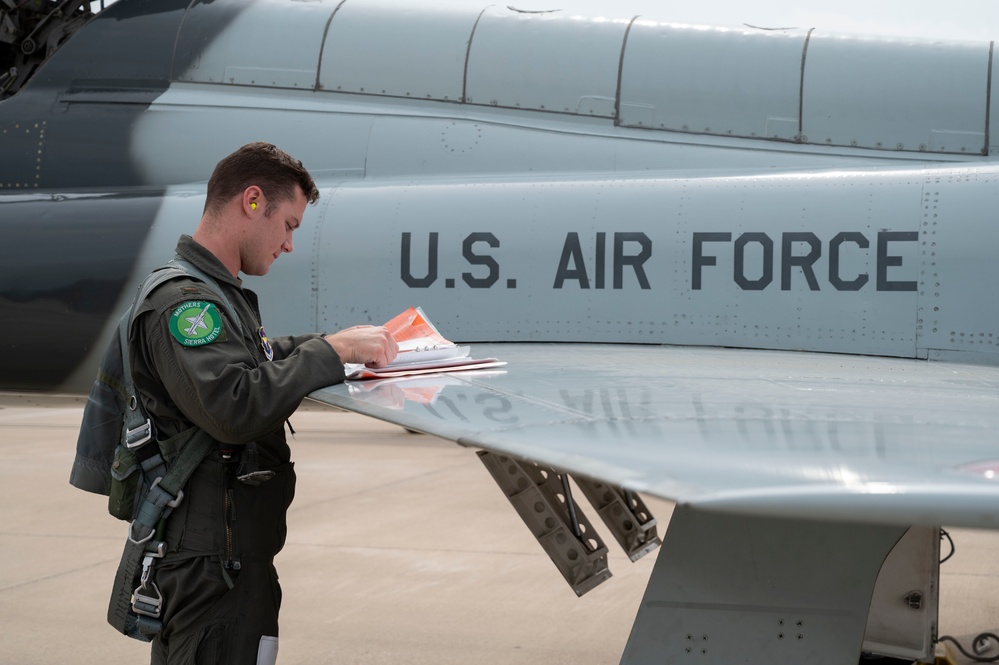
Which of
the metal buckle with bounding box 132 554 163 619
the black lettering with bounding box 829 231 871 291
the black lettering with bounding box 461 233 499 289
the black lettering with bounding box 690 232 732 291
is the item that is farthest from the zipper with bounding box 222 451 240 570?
the black lettering with bounding box 829 231 871 291

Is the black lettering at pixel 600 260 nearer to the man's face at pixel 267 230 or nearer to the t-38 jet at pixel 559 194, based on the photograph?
the t-38 jet at pixel 559 194

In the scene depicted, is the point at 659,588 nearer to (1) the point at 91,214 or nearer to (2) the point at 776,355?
Result: (2) the point at 776,355

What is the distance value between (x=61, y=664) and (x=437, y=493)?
4203mm

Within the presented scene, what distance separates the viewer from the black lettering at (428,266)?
4.47 metres

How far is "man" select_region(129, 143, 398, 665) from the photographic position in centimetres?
209

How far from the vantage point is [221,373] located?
2.05 m

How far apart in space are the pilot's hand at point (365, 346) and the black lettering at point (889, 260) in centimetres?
240

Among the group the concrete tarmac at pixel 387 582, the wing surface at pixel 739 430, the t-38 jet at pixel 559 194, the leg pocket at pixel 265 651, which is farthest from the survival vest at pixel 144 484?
the concrete tarmac at pixel 387 582

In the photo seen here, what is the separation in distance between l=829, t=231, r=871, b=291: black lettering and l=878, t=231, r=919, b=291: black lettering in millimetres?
56

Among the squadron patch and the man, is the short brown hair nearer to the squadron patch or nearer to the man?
the man

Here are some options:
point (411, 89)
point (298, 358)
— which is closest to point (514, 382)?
point (298, 358)

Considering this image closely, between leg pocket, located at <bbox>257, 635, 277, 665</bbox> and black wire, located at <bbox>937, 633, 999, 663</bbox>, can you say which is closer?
leg pocket, located at <bbox>257, 635, 277, 665</bbox>

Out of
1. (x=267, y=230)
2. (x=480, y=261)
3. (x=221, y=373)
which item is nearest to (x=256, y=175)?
(x=267, y=230)

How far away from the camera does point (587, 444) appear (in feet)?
5.07
